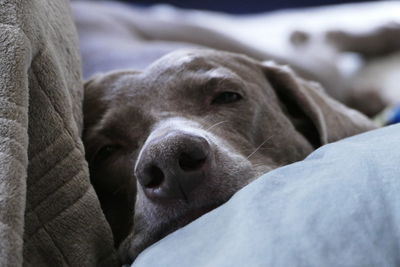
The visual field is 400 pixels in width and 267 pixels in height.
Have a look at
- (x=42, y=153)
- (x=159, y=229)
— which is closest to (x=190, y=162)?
(x=159, y=229)

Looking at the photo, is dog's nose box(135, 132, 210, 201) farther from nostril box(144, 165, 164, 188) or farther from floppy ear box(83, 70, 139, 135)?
floppy ear box(83, 70, 139, 135)

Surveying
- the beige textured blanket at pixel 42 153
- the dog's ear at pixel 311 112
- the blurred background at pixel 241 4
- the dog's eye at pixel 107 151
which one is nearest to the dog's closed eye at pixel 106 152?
the dog's eye at pixel 107 151

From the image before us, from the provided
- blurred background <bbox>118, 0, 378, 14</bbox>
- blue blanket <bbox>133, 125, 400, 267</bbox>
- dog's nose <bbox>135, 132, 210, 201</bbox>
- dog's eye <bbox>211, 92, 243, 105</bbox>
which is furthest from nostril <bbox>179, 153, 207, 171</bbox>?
blurred background <bbox>118, 0, 378, 14</bbox>

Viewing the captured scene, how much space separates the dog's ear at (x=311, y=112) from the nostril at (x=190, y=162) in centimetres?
72

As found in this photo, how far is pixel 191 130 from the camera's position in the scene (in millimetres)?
1380

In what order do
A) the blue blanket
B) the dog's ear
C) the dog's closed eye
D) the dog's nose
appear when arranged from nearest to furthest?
1. the blue blanket
2. the dog's nose
3. the dog's closed eye
4. the dog's ear

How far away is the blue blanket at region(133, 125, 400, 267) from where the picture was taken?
0.93 metres

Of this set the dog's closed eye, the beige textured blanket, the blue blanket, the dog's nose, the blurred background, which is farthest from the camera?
the blurred background

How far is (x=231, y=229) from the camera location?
104 centimetres

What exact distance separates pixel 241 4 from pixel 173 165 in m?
3.89

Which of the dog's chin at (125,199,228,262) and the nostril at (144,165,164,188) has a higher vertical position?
the nostril at (144,165,164,188)

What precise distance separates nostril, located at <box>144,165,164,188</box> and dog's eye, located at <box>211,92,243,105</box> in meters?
0.53

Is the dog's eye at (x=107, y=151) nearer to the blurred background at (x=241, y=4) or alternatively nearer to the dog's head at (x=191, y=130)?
the dog's head at (x=191, y=130)

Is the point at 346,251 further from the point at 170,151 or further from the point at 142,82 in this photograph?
the point at 142,82
